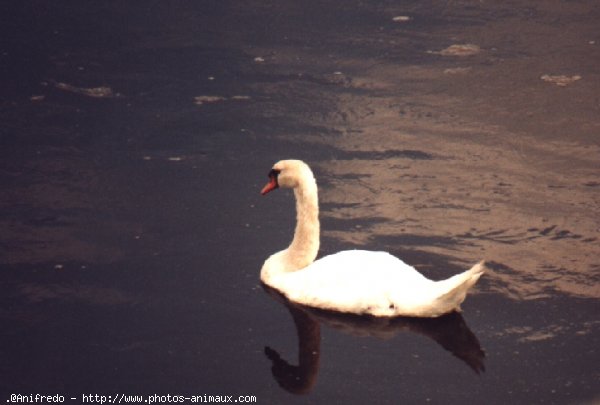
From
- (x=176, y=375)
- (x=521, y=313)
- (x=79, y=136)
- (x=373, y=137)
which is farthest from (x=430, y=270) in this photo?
(x=79, y=136)

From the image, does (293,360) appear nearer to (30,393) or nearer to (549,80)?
(30,393)

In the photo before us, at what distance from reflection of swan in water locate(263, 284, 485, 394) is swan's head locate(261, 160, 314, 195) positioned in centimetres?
95

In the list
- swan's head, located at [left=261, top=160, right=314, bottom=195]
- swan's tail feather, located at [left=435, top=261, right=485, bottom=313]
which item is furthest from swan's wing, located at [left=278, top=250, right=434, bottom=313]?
swan's head, located at [left=261, top=160, right=314, bottom=195]

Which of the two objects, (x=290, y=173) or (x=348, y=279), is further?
(x=290, y=173)

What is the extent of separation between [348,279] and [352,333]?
38cm

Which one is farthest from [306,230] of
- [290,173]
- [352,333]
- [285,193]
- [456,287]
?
[285,193]

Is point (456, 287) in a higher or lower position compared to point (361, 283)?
higher

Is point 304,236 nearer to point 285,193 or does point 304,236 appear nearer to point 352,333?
point 352,333

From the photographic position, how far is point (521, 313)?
776 centimetres

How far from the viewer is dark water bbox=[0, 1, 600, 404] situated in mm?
7203

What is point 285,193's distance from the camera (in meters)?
9.85

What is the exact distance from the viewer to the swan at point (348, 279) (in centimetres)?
744

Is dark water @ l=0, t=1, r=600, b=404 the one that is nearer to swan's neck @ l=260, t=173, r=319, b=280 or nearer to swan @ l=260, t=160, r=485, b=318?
swan @ l=260, t=160, r=485, b=318

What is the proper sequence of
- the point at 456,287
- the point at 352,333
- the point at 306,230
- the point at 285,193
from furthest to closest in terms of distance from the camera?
1. the point at 285,193
2. the point at 306,230
3. the point at 352,333
4. the point at 456,287
